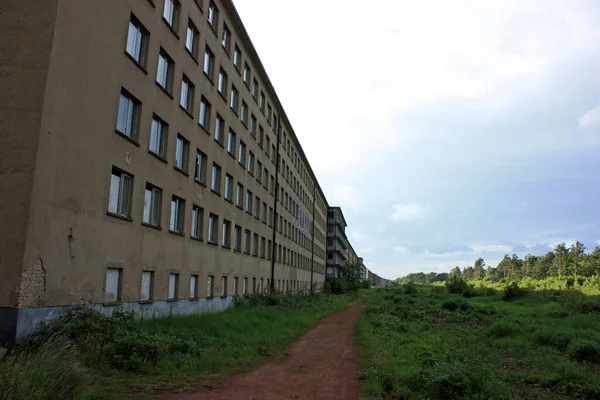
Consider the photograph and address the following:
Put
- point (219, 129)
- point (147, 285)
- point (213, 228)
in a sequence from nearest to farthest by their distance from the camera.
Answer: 1. point (147, 285)
2. point (213, 228)
3. point (219, 129)

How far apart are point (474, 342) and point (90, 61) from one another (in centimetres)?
1690

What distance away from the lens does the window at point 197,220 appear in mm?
22759

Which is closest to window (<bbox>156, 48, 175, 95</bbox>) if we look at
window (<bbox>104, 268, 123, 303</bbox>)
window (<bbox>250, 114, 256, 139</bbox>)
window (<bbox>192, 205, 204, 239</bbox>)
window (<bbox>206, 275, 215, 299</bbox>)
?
window (<bbox>192, 205, 204, 239</bbox>)

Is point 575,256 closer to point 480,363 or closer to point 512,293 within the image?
point 512,293

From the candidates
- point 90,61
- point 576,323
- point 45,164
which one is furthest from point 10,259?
point 576,323

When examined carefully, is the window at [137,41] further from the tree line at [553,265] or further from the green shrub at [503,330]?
the tree line at [553,265]

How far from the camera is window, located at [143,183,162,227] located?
1744cm

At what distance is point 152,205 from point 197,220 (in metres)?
Result: 5.33

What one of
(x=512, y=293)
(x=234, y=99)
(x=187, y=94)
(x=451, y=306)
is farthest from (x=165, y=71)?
(x=512, y=293)

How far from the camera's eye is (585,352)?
46.5ft

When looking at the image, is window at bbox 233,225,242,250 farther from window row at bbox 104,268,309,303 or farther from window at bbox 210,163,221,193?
window at bbox 210,163,221,193

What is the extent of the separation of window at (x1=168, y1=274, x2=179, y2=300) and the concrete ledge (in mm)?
347

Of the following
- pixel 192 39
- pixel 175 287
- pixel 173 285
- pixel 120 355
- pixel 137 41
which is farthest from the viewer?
pixel 192 39

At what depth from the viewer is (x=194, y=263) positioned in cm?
2192
